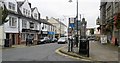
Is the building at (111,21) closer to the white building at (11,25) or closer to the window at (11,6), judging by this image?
the white building at (11,25)

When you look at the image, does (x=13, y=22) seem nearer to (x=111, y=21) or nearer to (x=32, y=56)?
(x=111, y=21)

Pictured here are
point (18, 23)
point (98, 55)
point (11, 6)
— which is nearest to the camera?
point (98, 55)

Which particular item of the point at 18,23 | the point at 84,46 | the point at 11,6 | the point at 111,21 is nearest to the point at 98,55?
the point at 84,46

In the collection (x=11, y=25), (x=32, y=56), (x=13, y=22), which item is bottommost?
(x=32, y=56)

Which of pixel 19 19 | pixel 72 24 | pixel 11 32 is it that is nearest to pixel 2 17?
pixel 72 24

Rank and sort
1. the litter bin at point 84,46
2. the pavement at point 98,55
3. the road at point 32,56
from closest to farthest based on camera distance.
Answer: the road at point 32,56, the pavement at point 98,55, the litter bin at point 84,46

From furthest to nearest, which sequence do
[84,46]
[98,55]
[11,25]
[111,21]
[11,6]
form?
[11,6]
[11,25]
[111,21]
[98,55]
[84,46]

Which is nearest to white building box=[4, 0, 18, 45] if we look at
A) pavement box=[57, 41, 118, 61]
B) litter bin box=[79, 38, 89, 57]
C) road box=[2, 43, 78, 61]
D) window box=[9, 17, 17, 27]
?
window box=[9, 17, 17, 27]

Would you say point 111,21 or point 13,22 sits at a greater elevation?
point 13,22

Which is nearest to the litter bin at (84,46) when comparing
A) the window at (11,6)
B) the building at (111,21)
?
the building at (111,21)

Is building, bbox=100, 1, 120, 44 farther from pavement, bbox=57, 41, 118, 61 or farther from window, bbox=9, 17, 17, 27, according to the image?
window, bbox=9, 17, 17, 27

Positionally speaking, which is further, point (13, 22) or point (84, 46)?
point (13, 22)

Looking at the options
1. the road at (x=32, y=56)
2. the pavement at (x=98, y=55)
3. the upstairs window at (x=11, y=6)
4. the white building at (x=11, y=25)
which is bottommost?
the road at (x=32, y=56)

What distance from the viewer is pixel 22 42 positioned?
165ft
